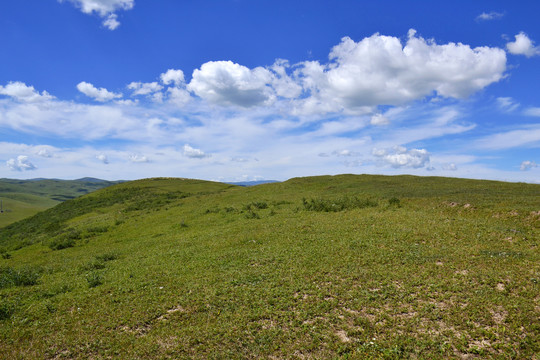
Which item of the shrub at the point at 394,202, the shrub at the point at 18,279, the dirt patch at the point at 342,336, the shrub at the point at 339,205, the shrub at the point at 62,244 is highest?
the shrub at the point at 394,202

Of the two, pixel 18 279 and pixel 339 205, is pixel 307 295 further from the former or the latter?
pixel 339 205

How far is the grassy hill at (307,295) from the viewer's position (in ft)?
31.8

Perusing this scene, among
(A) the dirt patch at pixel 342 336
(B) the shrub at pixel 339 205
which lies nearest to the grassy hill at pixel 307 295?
(A) the dirt patch at pixel 342 336

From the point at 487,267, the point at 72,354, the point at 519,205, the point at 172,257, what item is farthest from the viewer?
the point at 519,205

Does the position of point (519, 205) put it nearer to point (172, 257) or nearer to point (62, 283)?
point (172, 257)

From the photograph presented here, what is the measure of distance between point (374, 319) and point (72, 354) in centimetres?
1092

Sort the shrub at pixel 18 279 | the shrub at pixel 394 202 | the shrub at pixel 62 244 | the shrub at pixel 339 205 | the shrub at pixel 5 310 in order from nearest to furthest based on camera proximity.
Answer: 1. the shrub at pixel 5 310
2. the shrub at pixel 18 279
3. the shrub at pixel 394 202
4. the shrub at pixel 339 205
5. the shrub at pixel 62 244

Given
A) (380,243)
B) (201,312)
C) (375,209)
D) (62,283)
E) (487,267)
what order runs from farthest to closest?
(375,209), (380,243), (62,283), (487,267), (201,312)

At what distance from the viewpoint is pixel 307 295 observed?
12.8 meters

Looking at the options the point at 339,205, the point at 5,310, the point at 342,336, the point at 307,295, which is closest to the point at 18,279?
the point at 5,310

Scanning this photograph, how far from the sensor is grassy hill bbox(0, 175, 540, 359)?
382 inches

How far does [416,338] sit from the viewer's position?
950 cm

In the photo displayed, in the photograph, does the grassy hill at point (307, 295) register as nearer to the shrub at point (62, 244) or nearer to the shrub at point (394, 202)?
the shrub at point (394, 202)

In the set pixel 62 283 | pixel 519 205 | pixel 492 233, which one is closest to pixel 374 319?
pixel 492 233
